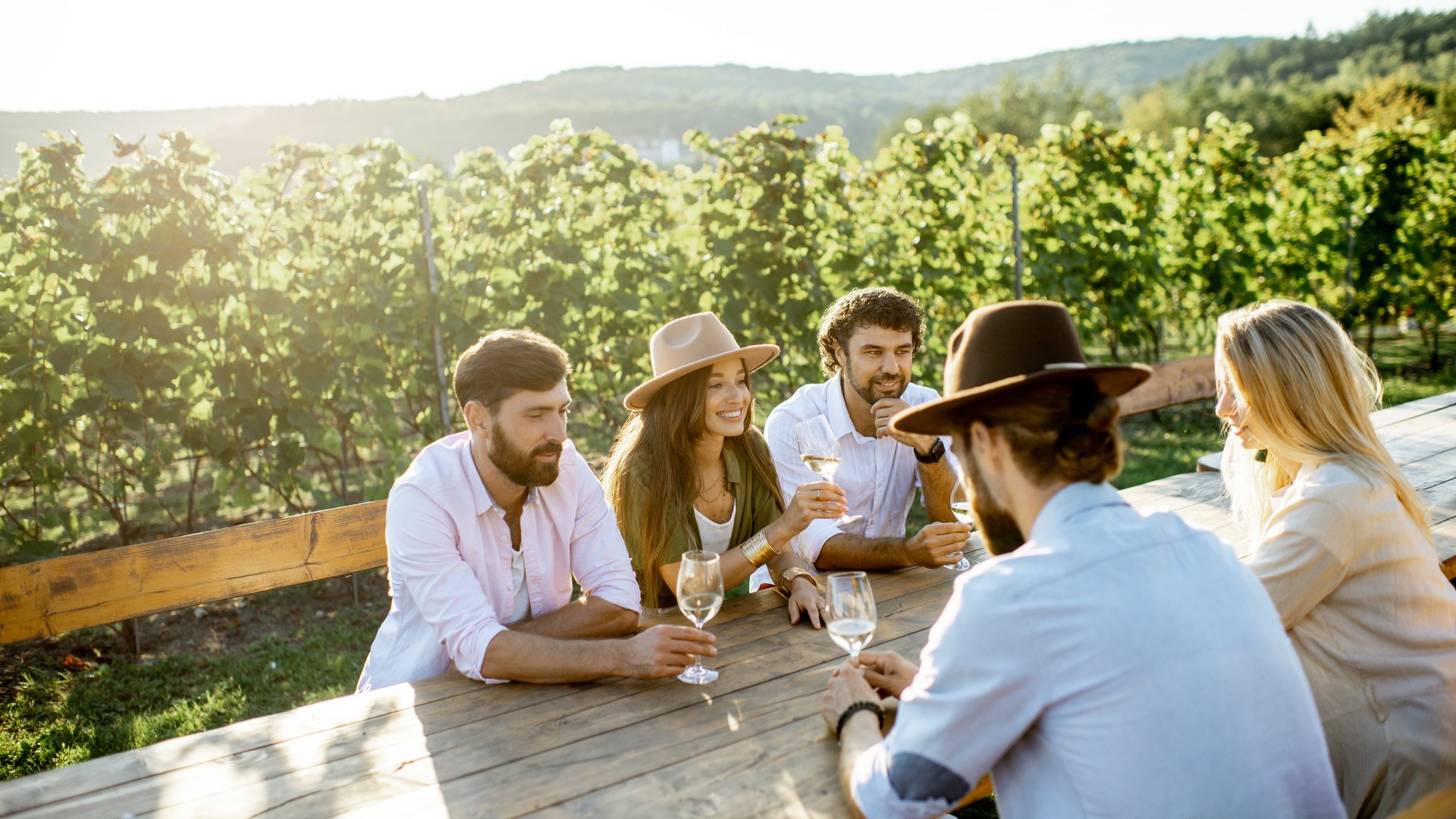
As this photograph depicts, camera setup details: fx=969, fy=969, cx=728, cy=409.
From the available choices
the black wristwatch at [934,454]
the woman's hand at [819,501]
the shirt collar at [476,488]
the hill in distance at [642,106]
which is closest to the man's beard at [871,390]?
the black wristwatch at [934,454]

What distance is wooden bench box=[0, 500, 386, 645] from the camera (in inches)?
117

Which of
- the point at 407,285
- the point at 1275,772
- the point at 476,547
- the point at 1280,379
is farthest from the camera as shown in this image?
the point at 407,285

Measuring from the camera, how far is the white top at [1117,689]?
4.58 feet

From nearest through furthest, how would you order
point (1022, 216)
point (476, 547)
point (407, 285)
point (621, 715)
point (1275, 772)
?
point (1275, 772)
point (621, 715)
point (476, 547)
point (407, 285)
point (1022, 216)

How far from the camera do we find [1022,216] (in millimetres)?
8023

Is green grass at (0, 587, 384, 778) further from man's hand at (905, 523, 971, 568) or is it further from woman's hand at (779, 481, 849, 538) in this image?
man's hand at (905, 523, 971, 568)

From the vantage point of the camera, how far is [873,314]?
366 centimetres

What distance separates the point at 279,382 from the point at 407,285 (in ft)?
2.72

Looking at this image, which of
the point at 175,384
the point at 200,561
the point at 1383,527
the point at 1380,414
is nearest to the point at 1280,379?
the point at 1383,527

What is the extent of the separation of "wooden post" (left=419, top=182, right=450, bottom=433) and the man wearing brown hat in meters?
4.19

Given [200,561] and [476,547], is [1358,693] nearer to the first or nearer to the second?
[476,547]

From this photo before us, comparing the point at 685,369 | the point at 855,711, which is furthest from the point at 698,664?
the point at 685,369

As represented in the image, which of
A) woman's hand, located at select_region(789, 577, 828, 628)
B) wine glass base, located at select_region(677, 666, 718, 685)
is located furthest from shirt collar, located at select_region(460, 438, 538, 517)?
woman's hand, located at select_region(789, 577, 828, 628)

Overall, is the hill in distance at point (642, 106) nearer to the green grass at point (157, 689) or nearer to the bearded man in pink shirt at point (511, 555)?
the green grass at point (157, 689)
